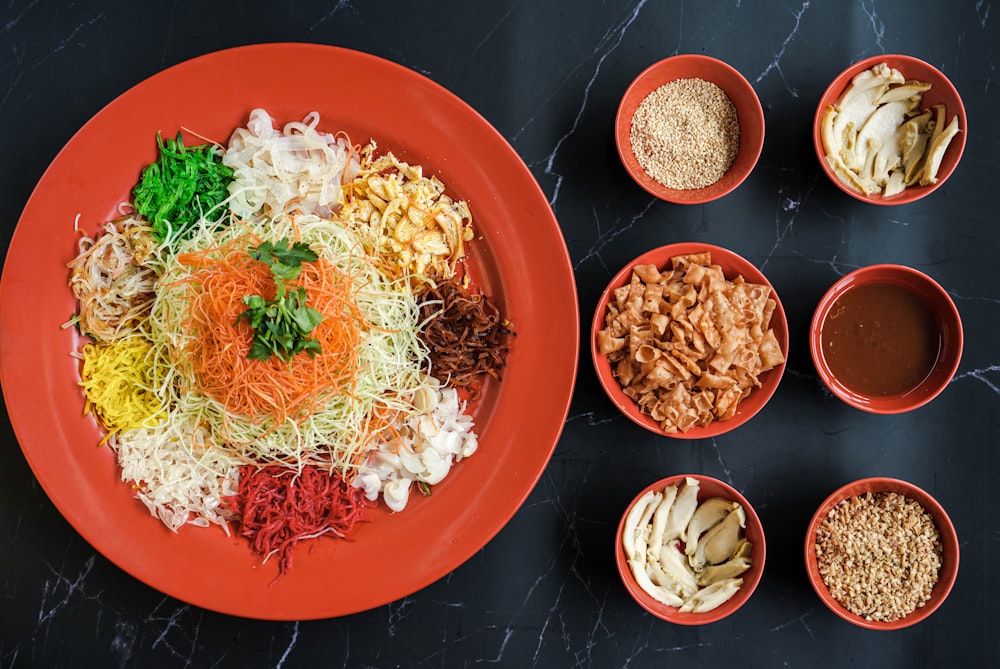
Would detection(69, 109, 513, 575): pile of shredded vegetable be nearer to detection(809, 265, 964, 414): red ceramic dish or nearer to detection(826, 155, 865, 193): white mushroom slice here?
detection(809, 265, 964, 414): red ceramic dish

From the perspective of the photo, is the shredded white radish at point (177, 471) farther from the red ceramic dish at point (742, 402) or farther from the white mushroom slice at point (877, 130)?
the white mushroom slice at point (877, 130)

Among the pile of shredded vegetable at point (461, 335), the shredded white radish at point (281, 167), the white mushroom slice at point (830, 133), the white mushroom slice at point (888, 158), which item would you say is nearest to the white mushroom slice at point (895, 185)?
the white mushroom slice at point (888, 158)

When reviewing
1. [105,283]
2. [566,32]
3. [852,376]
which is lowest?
[852,376]

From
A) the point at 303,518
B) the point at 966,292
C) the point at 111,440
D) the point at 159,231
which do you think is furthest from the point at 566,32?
the point at 111,440

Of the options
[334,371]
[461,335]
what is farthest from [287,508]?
[461,335]

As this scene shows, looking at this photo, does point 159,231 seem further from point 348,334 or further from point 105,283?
point 348,334

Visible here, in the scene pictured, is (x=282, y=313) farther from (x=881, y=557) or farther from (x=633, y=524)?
(x=881, y=557)
